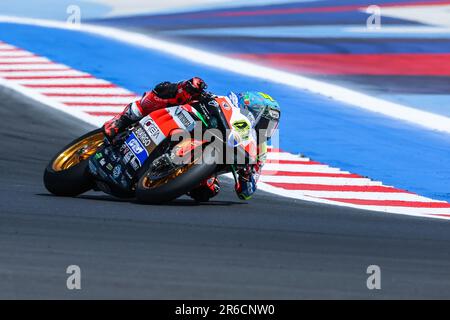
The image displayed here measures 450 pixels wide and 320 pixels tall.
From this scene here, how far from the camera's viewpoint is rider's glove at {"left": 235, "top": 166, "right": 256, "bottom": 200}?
10.1 metres

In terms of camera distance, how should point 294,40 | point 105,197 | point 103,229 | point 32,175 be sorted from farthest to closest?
point 294,40 → point 32,175 → point 105,197 → point 103,229

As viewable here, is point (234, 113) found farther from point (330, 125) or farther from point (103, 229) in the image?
point (330, 125)

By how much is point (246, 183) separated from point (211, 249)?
241cm

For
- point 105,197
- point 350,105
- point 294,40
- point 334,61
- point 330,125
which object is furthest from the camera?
point 294,40

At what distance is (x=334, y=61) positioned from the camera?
19656 mm

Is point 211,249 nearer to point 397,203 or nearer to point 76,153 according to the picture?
point 76,153

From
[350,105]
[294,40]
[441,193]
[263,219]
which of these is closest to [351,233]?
[263,219]

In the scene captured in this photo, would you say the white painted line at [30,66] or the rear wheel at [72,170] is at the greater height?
the white painted line at [30,66]

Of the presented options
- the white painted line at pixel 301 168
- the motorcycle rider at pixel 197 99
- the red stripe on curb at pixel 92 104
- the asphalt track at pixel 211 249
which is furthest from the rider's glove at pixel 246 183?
the red stripe on curb at pixel 92 104

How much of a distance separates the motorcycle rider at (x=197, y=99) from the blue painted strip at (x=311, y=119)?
8.49ft

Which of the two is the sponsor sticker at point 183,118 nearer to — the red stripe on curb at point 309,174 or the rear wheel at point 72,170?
the rear wheel at point 72,170

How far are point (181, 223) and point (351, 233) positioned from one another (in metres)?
1.24

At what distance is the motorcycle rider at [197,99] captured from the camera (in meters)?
10.2

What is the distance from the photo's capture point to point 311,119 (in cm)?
1583
